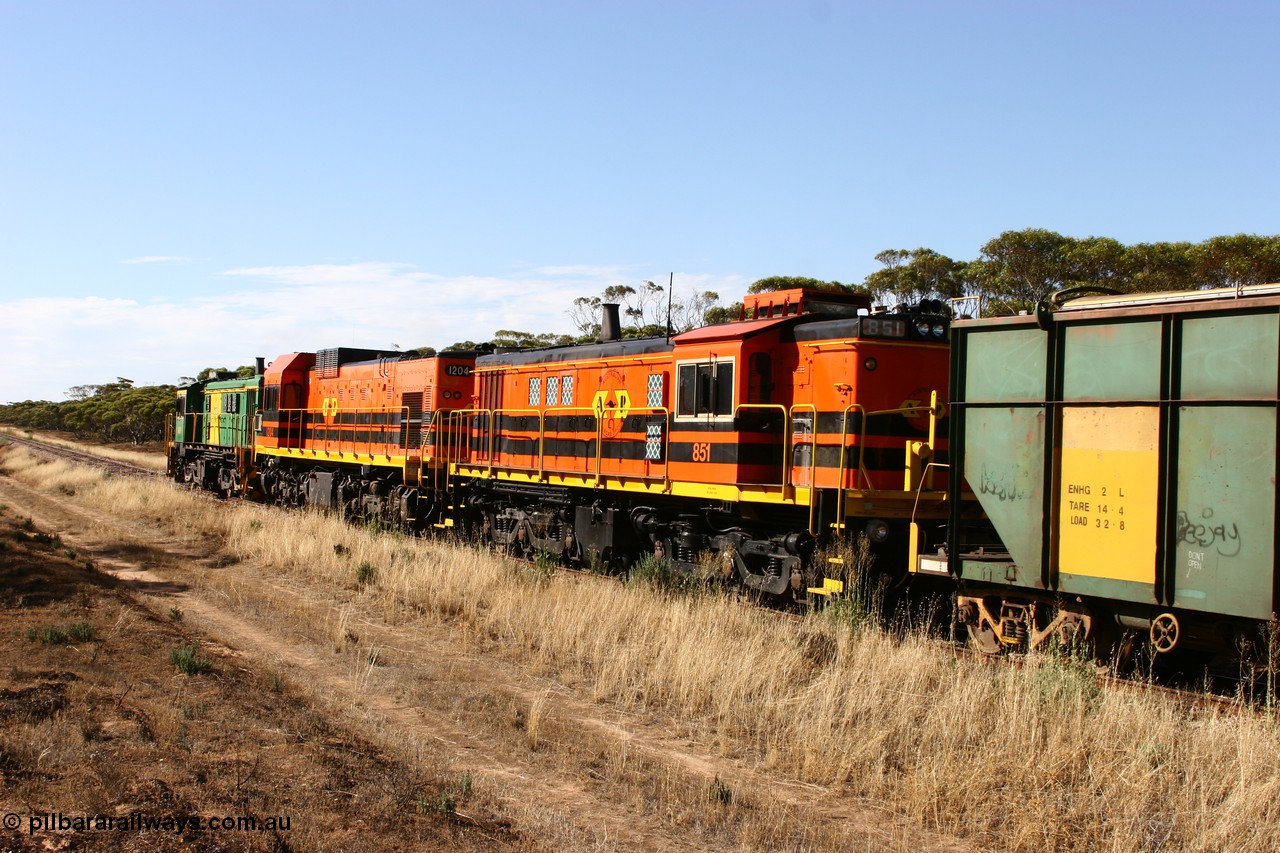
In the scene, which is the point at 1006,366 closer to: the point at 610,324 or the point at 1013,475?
the point at 1013,475

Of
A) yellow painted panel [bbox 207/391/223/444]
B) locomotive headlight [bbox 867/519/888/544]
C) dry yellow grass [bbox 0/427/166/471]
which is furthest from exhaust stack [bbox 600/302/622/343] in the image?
dry yellow grass [bbox 0/427/166/471]

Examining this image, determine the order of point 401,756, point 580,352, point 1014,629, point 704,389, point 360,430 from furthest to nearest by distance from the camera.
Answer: point 360,430 < point 580,352 < point 704,389 < point 1014,629 < point 401,756

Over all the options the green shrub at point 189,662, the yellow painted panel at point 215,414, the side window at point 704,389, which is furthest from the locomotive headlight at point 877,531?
the yellow painted panel at point 215,414

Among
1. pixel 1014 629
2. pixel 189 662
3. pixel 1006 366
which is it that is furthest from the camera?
pixel 1014 629

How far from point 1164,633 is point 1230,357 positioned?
2.29 meters

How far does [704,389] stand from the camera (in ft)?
45.8

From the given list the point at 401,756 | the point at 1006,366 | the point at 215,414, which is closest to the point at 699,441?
the point at 1006,366

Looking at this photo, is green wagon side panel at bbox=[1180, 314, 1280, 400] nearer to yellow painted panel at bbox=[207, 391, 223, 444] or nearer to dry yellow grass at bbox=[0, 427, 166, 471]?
yellow painted panel at bbox=[207, 391, 223, 444]

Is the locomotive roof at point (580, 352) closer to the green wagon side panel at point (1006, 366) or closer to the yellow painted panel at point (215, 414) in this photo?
the green wagon side panel at point (1006, 366)

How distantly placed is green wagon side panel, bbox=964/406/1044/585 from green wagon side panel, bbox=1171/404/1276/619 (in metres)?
1.23

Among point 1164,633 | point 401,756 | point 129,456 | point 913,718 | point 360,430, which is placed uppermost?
point 360,430

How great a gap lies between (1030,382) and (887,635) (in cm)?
298

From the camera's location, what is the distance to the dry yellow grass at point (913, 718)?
20.7 feet

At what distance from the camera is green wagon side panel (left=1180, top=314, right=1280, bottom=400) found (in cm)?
732
